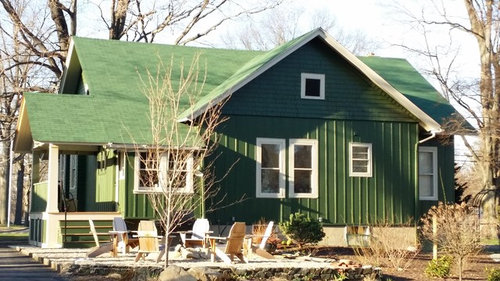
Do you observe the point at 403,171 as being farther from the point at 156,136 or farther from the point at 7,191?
the point at 7,191

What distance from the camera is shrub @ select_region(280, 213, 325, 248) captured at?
22328 millimetres

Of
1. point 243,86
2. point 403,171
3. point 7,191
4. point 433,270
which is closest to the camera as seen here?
point 433,270

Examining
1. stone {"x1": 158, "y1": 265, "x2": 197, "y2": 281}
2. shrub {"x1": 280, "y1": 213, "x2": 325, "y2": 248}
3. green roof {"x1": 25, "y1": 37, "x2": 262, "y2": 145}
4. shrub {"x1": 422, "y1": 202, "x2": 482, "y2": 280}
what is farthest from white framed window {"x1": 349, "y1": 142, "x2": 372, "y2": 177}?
stone {"x1": 158, "y1": 265, "x2": 197, "y2": 281}

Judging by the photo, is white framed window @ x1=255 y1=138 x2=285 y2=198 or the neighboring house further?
white framed window @ x1=255 y1=138 x2=285 y2=198

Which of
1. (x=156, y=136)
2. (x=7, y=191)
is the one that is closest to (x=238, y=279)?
(x=156, y=136)

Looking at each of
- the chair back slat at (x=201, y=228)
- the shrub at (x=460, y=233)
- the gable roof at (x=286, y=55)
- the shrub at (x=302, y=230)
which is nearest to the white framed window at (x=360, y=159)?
the gable roof at (x=286, y=55)

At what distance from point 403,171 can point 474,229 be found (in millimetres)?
6797

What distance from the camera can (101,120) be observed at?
78.0 ft

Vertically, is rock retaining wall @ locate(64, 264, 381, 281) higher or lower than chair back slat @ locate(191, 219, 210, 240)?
lower

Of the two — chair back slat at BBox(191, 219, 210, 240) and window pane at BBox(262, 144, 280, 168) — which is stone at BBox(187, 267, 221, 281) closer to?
chair back slat at BBox(191, 219, 210, 240)

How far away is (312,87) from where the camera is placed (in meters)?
25.5

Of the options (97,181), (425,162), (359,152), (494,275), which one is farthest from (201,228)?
(425,162)

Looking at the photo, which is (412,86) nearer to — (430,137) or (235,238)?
(430,137)

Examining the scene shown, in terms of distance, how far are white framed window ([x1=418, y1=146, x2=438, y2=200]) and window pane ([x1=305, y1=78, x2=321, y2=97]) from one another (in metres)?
4.16
